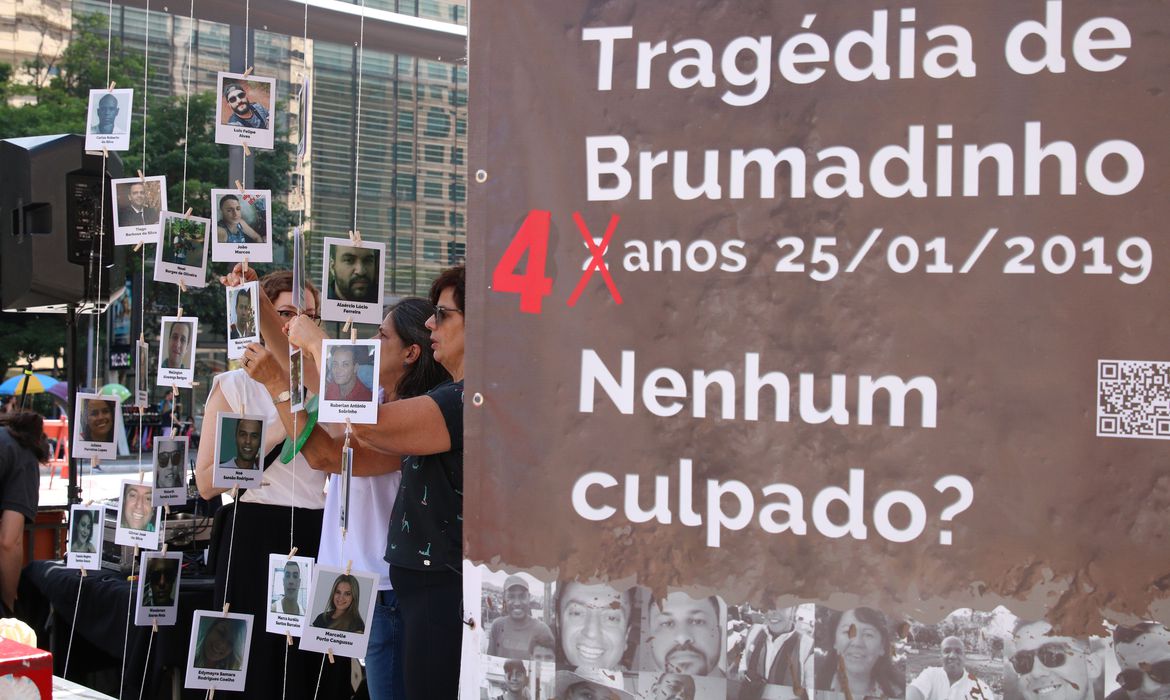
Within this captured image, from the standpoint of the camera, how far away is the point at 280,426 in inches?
111

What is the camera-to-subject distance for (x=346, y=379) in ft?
5.88

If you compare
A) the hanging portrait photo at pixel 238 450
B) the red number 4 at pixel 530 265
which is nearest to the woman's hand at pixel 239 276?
the hanging portrait photo at pixel 238 450

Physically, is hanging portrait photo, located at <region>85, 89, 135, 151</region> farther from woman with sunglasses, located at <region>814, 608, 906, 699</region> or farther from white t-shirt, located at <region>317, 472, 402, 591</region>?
woman with sunglasses, located at <region>814, 608, 906, 699</region>

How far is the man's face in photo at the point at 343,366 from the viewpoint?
1769mm

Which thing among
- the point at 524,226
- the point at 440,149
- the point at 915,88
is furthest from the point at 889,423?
the point at 440,149

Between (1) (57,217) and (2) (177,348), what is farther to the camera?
(1) (57,217)

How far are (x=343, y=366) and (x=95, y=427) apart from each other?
1.31 meters

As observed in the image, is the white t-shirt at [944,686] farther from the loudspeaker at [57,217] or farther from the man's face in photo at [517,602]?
the loudspeaker at [57,217]

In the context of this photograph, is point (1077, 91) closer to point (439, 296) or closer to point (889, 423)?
point (889, 423)

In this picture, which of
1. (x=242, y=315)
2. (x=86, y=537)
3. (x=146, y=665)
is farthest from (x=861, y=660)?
(x=146, y=665)

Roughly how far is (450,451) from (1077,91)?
1349 millimetres

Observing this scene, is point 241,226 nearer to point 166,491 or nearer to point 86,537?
point 166,491

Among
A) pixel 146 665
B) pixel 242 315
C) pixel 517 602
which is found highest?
pixel 242 315

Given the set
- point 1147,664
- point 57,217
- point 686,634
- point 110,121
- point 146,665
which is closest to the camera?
point 1147,664
